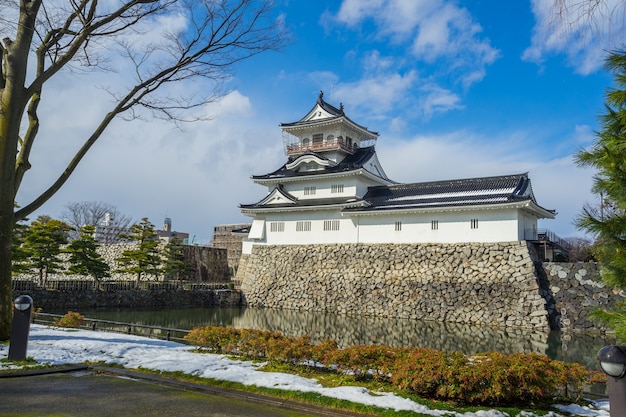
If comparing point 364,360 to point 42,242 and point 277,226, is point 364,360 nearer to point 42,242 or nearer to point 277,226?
point 42,242

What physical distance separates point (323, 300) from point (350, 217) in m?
5.09

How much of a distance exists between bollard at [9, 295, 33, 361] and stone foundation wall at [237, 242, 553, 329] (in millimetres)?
18527

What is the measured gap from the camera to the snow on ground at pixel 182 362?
17.7ft

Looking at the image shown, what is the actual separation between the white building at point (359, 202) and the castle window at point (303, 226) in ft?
0.21

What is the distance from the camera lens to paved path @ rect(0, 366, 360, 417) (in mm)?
4754

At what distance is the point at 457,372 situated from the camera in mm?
5621

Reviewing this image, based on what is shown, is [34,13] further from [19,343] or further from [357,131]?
[357,131]

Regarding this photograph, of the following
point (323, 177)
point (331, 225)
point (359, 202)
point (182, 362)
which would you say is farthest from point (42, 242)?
point (182, 362)

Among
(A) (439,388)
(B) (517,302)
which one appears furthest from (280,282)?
(A) (439,388)

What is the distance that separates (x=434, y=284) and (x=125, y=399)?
765 inches

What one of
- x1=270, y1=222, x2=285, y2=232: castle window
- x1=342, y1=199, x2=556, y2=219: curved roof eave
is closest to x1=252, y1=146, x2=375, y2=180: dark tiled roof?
x1=342, y1=199, x2=556, y2=219: curved roof eave

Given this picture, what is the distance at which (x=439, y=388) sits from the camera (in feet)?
18.2

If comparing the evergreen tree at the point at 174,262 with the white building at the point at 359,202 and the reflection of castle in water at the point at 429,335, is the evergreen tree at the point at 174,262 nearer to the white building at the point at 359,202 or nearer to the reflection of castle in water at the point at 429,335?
the white building at the point at 359,202

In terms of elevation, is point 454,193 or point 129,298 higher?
point 454,193
